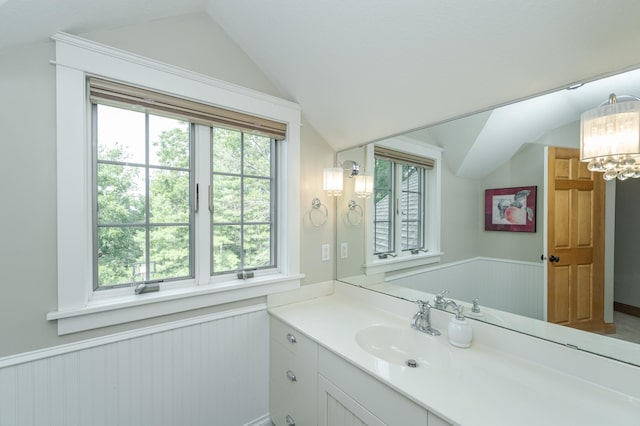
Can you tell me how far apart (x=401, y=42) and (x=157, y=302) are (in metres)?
1.70

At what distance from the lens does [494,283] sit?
1.31m

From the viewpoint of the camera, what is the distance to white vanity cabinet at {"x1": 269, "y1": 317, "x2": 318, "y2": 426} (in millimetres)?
1390

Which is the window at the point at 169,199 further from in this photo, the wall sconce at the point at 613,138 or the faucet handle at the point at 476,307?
the wall sconce at the point at 613,138

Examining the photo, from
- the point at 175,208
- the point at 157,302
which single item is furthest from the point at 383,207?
the point at 157,302

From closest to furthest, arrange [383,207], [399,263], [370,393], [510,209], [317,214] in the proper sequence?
[370,393], [510,209], [399,263], [383,207], [317,214]

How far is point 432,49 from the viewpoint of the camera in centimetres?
115

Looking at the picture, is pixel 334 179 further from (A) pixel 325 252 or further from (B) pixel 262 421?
(B) pixel 262 421

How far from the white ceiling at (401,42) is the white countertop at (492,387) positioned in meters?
1.00

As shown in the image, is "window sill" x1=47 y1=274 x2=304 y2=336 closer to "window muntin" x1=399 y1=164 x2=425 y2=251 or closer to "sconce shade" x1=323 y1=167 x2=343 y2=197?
"sconce shade" x1=323 y1=167 x2=343 y2=197

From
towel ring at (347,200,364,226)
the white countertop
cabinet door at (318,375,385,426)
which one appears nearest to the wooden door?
the white countertop

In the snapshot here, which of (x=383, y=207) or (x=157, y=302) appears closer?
(x=157, y=302)

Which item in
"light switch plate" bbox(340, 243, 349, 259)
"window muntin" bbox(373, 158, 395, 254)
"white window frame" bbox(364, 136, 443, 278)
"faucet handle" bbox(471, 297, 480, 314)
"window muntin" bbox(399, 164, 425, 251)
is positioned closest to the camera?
"faucet handle" bbox(471, 297, 480, 314)

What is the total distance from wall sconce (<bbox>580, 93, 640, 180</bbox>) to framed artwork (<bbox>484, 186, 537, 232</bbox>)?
0.91 feet

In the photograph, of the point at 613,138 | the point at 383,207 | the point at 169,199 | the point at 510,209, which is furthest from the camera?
the point at 383,207
